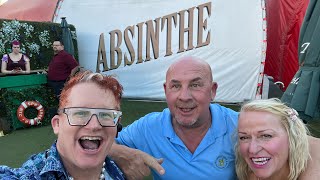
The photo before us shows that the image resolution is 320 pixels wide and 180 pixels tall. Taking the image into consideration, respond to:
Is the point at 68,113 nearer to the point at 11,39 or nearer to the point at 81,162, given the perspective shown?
the point at 81,162

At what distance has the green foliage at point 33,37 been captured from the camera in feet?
22.8

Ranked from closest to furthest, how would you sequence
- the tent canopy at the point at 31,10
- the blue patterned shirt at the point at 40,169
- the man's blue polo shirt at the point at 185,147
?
the blue patterned shirt at the point at 40,169, the man's blue polo shirt at the point at 185,147, the tent canopy at the point at 31,10

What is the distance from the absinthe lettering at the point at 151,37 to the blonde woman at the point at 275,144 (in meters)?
6.22

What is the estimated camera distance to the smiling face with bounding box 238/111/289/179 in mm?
1887

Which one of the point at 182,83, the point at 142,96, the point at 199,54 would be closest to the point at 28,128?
the point at 142,96

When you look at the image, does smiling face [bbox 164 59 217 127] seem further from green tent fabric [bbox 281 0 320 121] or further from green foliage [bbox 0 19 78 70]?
green foliage [bbox 0 19 78 70]

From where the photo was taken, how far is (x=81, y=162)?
4.81 feet

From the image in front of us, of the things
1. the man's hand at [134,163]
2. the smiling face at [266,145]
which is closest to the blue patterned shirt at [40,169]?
the man's hand at [134,163]

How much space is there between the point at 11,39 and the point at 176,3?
4044 mm

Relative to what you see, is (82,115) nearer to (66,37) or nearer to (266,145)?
(266,145)

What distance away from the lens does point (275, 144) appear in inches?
74.0

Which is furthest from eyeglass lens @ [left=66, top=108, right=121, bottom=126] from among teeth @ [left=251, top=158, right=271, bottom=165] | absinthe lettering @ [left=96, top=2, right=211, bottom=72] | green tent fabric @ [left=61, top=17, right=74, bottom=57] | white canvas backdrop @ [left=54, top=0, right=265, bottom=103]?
green tent fabric @ [left=61, top=17, right=74, bottom=57]

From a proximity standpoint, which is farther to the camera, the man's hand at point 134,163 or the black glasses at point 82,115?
the man's hand at point 134,163

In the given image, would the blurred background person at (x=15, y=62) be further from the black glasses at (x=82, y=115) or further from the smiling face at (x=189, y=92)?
the black glasses at (x=82, y=115)
